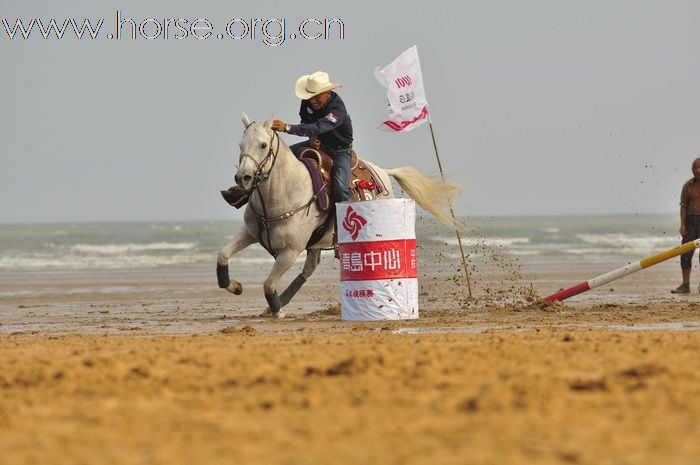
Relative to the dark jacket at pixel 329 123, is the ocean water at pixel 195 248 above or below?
below

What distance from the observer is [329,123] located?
11719mm

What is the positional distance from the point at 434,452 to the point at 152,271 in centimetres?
2438

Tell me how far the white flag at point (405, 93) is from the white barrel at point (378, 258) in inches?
140

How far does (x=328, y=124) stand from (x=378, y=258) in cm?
156

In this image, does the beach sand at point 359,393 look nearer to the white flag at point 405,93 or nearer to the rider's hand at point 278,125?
the rider's hand at point 278,125

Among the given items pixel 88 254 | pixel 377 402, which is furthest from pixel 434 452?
pixel 88 254

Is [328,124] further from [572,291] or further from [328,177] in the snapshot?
[572,291]

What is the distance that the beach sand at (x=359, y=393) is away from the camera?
4.18 meters

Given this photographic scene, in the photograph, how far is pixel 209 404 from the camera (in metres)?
5.23

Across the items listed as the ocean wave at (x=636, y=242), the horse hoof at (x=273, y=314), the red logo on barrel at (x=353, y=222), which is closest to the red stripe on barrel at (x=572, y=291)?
the red logo on barrel at (x=353, y=222)

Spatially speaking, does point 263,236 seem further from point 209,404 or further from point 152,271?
point 152,271

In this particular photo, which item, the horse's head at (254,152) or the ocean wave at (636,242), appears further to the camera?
the ocean wave at (636,242)

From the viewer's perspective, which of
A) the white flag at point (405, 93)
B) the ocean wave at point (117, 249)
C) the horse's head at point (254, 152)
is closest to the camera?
the horse's head at point (254, 152)

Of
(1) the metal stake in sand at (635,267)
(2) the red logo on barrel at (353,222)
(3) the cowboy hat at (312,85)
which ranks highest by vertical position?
(3) the cowboy hat at (312,85)
